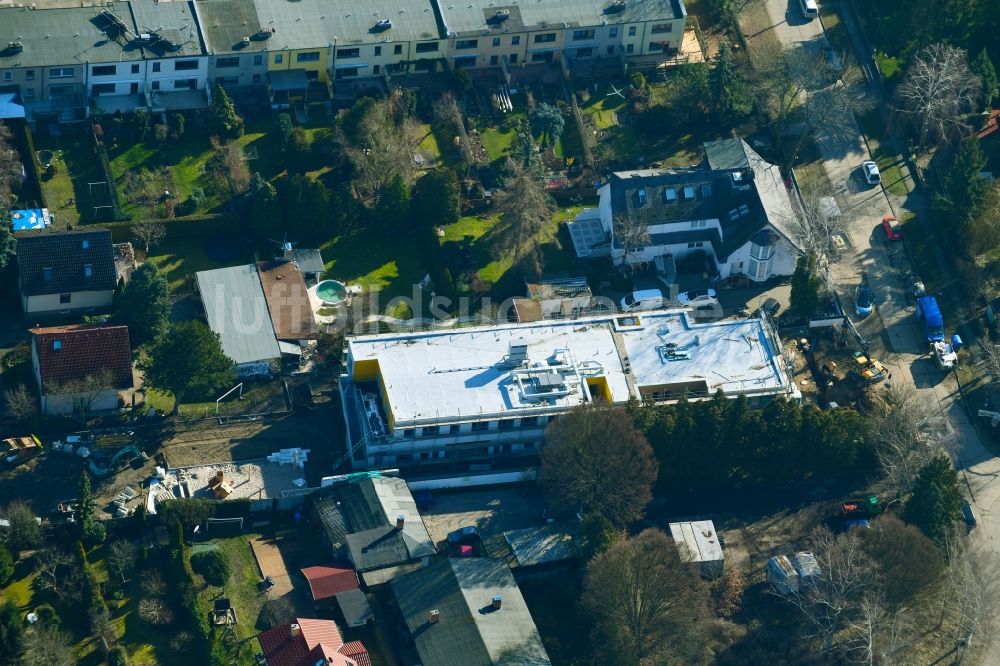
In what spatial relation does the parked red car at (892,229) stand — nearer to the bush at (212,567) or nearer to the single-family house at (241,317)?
the single-family house at (241,317)

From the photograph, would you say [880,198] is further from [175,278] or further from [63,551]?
[63,551]

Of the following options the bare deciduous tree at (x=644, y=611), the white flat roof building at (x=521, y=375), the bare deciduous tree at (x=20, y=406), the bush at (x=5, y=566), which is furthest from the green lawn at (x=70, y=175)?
the bare deciduous tree at (x=644, y=611)

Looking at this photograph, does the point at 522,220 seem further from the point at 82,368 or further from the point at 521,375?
the point at 82,368

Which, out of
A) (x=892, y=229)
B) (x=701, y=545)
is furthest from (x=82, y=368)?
(x=892, y=229)

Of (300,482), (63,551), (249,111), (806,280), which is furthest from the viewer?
(249,111)

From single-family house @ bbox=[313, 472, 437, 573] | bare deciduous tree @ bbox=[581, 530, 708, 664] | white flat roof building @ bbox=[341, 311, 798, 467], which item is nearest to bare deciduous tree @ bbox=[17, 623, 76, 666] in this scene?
single-family house @ bbox=[313, 472, 437, 573]

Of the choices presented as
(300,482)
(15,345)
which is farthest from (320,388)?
(15,345)
